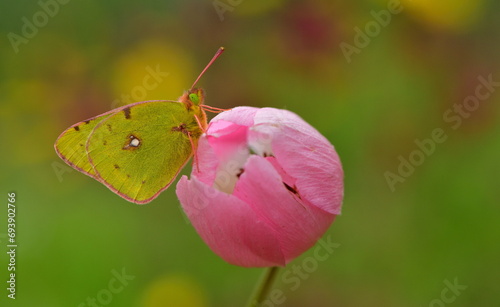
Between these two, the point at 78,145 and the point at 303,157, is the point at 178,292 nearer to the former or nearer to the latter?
the point at 78,145

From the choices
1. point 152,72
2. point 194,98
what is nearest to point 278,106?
point 152,72

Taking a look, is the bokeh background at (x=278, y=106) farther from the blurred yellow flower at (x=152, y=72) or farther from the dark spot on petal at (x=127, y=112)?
the dark spot on petal at (x=127, y=112)

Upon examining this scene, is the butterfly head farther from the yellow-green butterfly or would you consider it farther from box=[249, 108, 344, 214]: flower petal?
box=[249, 108, 344, 214]: flower petal

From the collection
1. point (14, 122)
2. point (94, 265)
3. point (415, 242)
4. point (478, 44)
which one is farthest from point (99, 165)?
point (478, 44)

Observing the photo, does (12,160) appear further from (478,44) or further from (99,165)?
(478,44)

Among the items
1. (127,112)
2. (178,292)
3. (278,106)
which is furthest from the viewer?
(278,106)

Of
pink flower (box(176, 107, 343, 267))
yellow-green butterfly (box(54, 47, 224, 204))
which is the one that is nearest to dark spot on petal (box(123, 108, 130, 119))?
yellow-green butterfly (box(54, 47, 224, 204))
